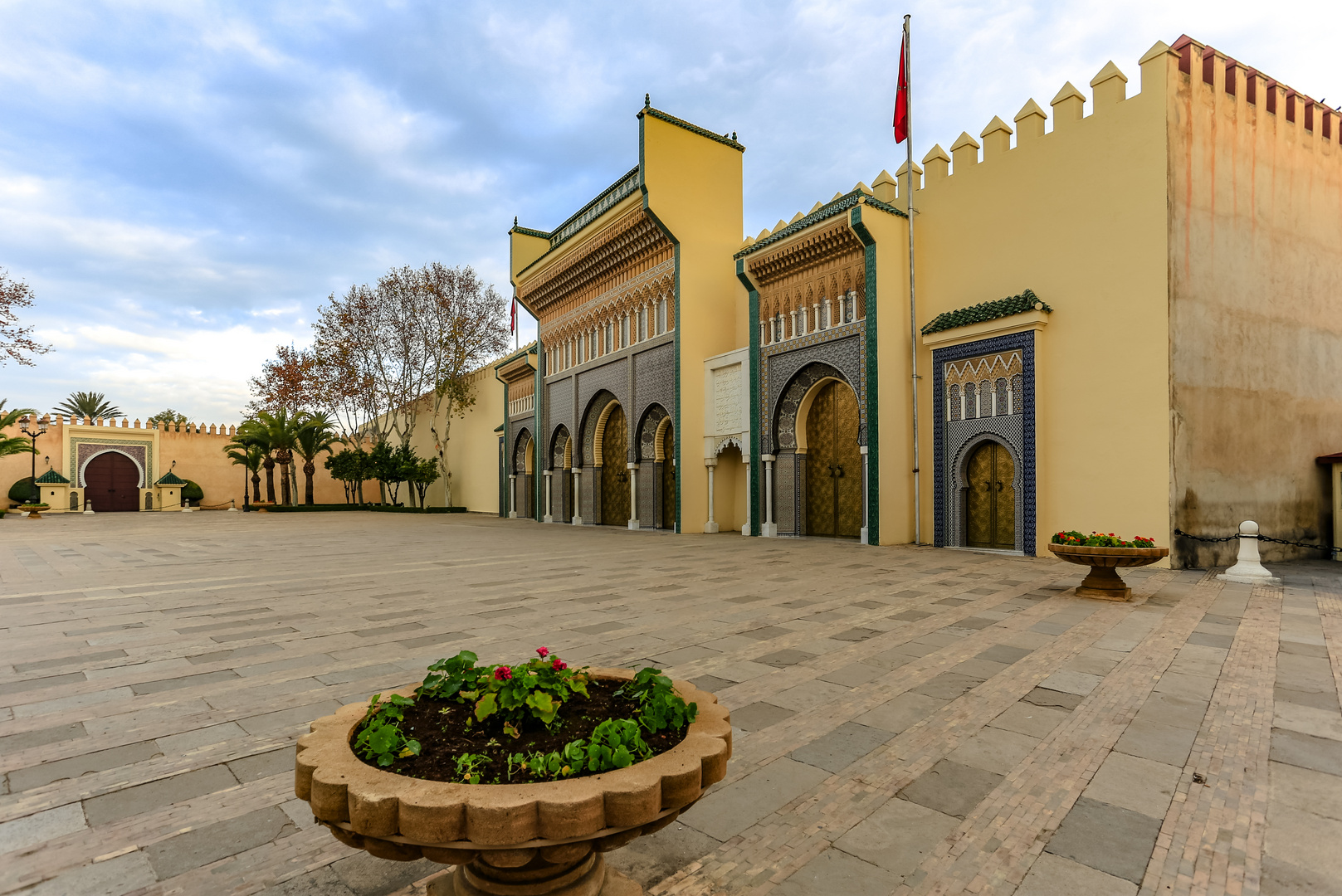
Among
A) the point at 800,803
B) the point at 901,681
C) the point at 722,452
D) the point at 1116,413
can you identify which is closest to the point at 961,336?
the point at 1116,413

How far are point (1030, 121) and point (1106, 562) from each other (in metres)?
7.27

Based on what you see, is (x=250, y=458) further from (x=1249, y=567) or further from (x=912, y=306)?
(x=1249, y=567)

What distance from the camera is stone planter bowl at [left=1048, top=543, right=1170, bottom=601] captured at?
6.20 meters

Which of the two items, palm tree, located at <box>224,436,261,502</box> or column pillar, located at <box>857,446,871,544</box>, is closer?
column pillar, located at <box>857,446,871,544</box>

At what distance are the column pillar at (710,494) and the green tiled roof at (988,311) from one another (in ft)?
18.1

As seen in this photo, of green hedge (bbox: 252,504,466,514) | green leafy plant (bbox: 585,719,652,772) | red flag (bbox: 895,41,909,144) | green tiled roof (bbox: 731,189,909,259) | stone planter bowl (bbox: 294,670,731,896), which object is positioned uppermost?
red flag (bbox: 895,41,909,144)

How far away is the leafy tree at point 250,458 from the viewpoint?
29453 mm

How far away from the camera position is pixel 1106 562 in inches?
247

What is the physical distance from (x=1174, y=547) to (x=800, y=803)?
854cm

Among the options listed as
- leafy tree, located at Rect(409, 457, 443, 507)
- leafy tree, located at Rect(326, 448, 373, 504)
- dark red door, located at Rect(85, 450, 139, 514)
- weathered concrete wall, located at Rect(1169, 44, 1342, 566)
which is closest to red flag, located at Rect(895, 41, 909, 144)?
weathered concrete wall, located at Rect(1169, 44, 1342, 566)

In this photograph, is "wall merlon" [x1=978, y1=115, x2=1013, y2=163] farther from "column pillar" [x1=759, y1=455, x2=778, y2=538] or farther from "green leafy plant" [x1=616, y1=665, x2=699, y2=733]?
"green leafy plant" [x1=616, y1=665, x2=699, y2=733]

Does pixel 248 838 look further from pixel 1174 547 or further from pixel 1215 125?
pixel 1215 125

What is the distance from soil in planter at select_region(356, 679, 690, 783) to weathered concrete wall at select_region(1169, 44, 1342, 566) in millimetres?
9293

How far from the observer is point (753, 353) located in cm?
1426
